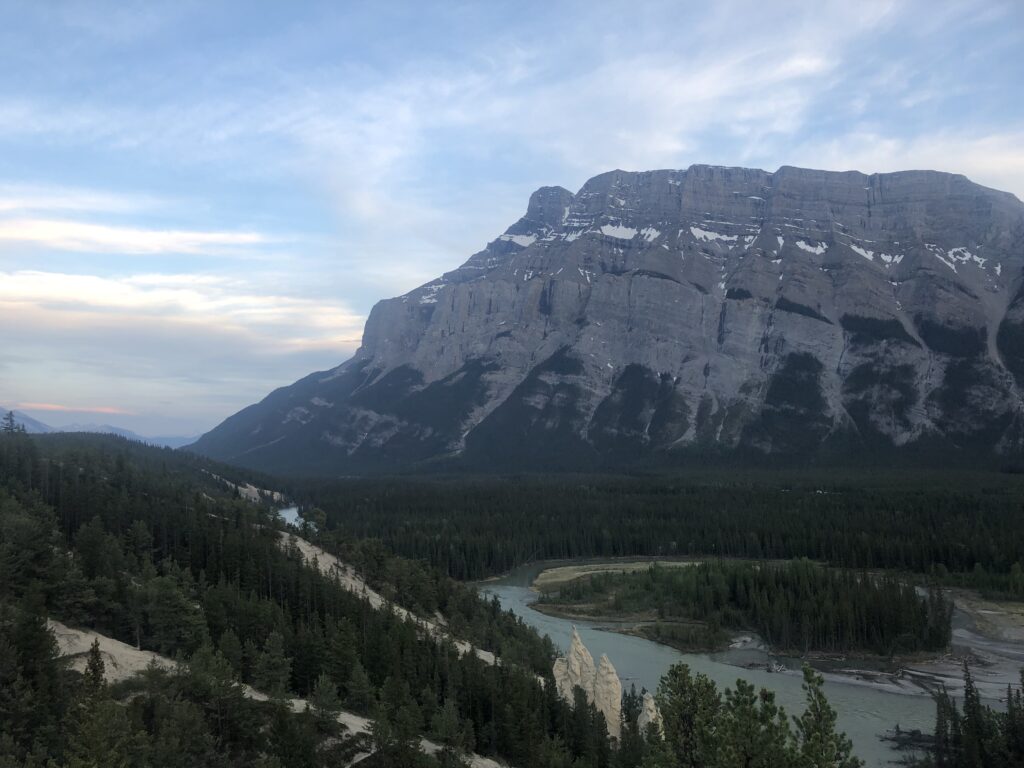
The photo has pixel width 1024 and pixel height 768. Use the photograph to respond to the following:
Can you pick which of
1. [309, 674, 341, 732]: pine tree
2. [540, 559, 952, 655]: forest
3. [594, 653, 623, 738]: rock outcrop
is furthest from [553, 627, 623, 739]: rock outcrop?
[540, 559, 952, 655]: forest

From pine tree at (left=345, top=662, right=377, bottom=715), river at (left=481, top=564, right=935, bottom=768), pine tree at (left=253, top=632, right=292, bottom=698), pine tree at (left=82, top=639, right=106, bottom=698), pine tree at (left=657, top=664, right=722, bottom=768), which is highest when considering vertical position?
pine tree at (left=657, top=664, right=722, bottom=768)

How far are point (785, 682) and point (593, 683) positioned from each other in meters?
26.0

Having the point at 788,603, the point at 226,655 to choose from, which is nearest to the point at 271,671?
the point at 226,655

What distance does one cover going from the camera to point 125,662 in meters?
46.7

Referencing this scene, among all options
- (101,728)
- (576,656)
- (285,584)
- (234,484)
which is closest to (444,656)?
(576,656)

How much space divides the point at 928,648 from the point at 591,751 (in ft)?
181

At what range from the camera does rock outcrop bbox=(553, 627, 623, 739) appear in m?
60.5

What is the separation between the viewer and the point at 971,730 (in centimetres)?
5328

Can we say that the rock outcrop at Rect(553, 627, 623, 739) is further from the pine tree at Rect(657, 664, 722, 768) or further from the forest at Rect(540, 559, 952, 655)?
the forest at Rect(540, 559, 952, 655)

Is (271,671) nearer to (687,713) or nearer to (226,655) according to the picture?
(226,655)

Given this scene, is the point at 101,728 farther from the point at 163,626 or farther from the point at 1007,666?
the point at 1007,666

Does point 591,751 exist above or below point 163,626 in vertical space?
below

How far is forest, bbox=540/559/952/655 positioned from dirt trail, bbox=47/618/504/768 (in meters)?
55.0

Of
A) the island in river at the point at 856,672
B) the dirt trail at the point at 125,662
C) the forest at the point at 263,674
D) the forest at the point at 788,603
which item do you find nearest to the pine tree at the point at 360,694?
the forest at the point at 263,674
